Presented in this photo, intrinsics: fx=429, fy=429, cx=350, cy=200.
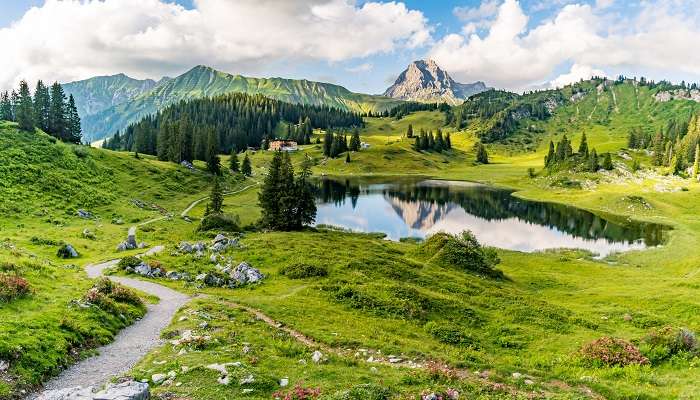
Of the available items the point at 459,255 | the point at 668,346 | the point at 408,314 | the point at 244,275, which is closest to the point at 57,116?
the point at 244,275

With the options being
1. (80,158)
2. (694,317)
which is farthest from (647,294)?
(80,158)

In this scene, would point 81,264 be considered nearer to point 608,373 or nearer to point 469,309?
point 469,309

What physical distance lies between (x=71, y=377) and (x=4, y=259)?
18.6 metres

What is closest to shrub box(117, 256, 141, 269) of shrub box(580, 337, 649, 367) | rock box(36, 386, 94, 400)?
rock box(36, 386, 94, 400)

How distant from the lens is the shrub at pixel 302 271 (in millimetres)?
41547

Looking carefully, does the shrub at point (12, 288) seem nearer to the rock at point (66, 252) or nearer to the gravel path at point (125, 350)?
the gravel path at point (125, 350)

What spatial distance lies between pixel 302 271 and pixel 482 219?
84.4 metres

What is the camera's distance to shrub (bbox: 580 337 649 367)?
23261 mm

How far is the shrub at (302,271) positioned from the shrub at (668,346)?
85.9 feet

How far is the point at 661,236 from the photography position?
95.1 meters

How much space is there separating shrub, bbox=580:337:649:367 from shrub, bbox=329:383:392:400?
1385cm

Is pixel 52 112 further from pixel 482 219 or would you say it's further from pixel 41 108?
pixel 482 219

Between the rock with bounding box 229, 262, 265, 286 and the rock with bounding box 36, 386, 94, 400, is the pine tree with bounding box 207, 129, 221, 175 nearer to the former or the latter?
the rock with bounding box 229, 262, 265, 286

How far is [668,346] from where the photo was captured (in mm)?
24859
